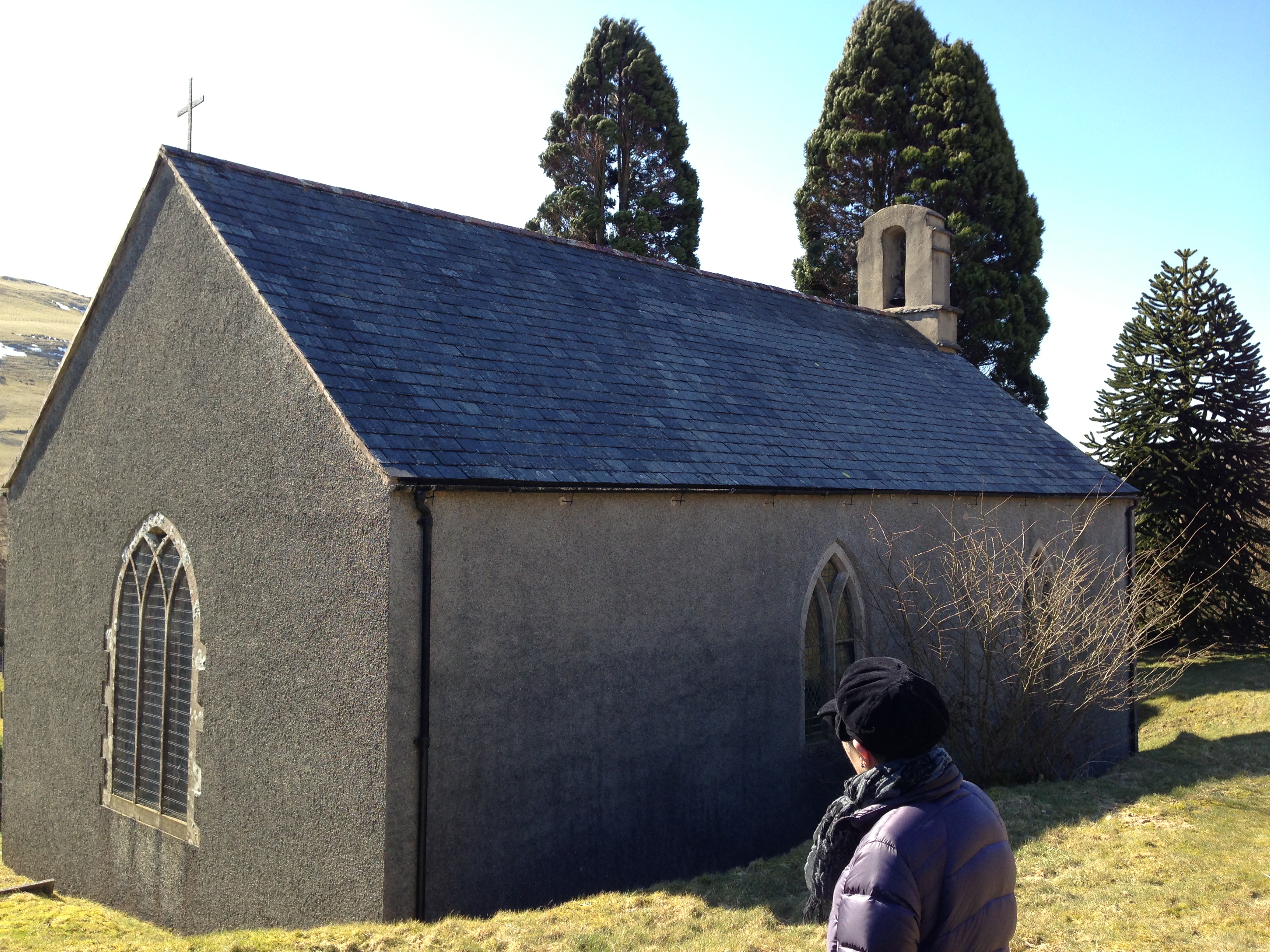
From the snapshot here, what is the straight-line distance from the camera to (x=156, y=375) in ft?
36.3

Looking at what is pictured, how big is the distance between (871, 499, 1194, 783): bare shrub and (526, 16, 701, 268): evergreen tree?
52.7 ft

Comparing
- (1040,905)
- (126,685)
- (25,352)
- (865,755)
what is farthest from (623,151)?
(25,352)

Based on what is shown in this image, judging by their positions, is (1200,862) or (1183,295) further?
(1183,295)

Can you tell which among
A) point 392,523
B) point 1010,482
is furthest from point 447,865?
point 1010,482

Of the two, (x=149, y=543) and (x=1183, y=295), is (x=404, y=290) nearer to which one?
(x=149, y=543)

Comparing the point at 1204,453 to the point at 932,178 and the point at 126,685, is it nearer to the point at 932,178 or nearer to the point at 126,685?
the point at 932,178

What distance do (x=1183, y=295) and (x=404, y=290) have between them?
18.4 meters

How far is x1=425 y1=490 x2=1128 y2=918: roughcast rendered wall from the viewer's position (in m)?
8.95

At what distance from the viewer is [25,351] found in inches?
5610

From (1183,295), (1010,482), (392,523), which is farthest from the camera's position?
(1183,295)

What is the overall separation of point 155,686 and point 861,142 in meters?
23.7

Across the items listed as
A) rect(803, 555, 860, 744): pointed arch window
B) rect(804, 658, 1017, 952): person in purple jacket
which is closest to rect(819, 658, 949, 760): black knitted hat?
rect(804, 658, 1017, 952): person in purple jacket

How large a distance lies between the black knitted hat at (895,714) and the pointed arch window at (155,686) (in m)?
8.56

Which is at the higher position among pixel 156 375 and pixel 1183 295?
pixel 1183 295
